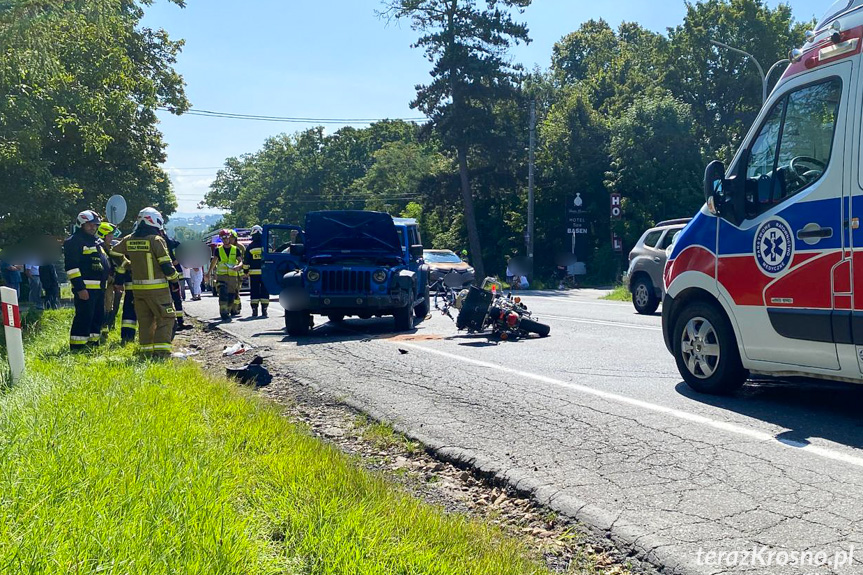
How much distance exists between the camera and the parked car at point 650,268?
16.6 metres

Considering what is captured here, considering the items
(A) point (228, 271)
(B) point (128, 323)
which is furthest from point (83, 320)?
(A) point (228, 271)

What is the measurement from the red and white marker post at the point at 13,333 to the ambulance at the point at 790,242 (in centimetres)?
608

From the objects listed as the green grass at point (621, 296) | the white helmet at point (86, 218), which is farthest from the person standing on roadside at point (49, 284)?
Answer: the green grass at point (621, 296)

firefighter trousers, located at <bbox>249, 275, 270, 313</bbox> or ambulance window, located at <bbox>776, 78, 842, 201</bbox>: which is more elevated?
ambulance window, located at <bbox>776, 78, 842, 201</bbox>

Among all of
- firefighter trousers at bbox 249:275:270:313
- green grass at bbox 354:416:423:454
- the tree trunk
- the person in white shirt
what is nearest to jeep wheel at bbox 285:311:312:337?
firefighter trousers at bbox 249:275:270:313

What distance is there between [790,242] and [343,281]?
26.5 feet

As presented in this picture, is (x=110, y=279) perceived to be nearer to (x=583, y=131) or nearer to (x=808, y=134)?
(x=808, y=134)

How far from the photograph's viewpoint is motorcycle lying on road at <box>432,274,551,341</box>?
1171 cm

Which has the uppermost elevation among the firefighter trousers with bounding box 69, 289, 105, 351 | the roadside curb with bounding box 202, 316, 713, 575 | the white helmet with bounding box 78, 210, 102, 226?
the white helmet with bounding box 78, 210, 102, 226

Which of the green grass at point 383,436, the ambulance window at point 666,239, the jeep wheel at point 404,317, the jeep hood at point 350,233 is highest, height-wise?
the jeep hood at point 350,233

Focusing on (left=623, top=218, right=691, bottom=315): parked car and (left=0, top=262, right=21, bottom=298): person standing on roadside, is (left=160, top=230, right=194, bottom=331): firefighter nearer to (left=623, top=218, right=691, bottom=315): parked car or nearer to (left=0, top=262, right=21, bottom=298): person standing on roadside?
(left=0, top=262, right=21, bottom=298): person standing on roadside

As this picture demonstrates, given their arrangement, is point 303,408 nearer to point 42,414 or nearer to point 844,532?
point 42,414

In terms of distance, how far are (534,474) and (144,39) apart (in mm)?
33583

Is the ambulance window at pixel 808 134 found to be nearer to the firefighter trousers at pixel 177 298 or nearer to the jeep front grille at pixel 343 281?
the jeep front grille at pixel 343 281
